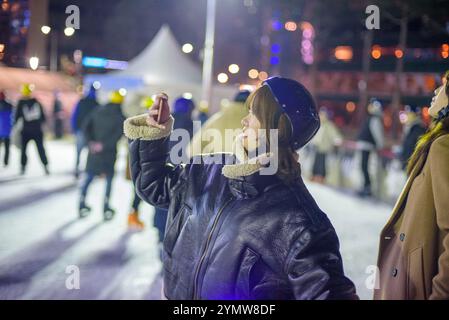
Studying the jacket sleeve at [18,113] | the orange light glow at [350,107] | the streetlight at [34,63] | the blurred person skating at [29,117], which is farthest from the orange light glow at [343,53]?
the streetlight at [34,63]

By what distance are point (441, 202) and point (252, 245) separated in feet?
2.59

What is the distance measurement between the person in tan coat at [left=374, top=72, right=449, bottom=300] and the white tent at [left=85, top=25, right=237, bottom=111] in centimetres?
985

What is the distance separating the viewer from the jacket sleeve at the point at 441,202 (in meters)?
1.61

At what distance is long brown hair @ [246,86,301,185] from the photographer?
1436 mm

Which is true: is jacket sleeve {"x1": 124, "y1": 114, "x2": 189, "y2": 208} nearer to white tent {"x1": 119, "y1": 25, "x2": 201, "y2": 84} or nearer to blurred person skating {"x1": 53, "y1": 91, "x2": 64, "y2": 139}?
white tent {"x1": 119, "y1": 25, "x2": 201, "y2": 84}

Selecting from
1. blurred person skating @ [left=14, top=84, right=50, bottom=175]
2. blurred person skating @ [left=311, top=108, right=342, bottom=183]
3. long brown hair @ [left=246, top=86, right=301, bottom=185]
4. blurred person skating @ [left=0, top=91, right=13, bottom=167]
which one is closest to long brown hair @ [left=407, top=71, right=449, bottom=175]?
long brown hair @ [left=246, top=86, right=301, bottom=185]

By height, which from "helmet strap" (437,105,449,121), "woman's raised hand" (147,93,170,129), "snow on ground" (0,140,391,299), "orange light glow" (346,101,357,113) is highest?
"orange light glow" (346,101,357,113)

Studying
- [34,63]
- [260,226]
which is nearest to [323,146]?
Answer: [34,63]

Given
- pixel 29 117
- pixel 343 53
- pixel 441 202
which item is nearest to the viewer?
pixel 441 202

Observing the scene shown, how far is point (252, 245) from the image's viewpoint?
140 cm

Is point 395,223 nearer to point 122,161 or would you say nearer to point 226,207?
point 226,207

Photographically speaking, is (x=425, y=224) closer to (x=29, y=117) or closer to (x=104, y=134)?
(x=104, y=134)

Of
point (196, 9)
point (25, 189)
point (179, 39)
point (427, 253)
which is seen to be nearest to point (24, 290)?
point (427, 253)
